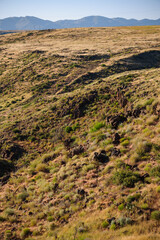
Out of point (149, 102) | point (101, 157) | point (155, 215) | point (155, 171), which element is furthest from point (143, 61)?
point (155, 215)

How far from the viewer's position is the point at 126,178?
1062cm

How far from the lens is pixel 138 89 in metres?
22.4

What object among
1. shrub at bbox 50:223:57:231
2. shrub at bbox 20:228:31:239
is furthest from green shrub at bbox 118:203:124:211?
shrub at bbox 20:228:31:239

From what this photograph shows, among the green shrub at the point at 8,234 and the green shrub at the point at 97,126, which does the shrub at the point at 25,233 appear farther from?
the green shrub at the point at 97,126

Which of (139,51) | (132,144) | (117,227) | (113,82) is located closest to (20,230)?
(117,227)

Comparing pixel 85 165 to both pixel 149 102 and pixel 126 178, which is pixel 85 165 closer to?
pixel 126 178

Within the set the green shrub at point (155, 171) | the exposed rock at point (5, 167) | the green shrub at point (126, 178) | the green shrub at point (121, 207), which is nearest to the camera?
the green shrub at point (121, 207)

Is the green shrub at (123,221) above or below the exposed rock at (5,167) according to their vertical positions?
above

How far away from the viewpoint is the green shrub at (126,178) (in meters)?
10.4

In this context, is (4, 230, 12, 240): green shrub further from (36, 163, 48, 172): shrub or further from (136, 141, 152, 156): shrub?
(136, 141, 152, 156): shrub

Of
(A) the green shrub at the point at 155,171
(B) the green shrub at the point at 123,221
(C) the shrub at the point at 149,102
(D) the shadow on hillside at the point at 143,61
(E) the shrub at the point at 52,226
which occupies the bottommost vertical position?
(E) the shrub at the point at 52,226

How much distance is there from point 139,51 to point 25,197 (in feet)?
162

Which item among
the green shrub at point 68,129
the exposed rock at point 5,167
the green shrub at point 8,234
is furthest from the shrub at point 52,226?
the green shrub at point 68,129

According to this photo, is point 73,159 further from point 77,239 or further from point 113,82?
point 113,82
